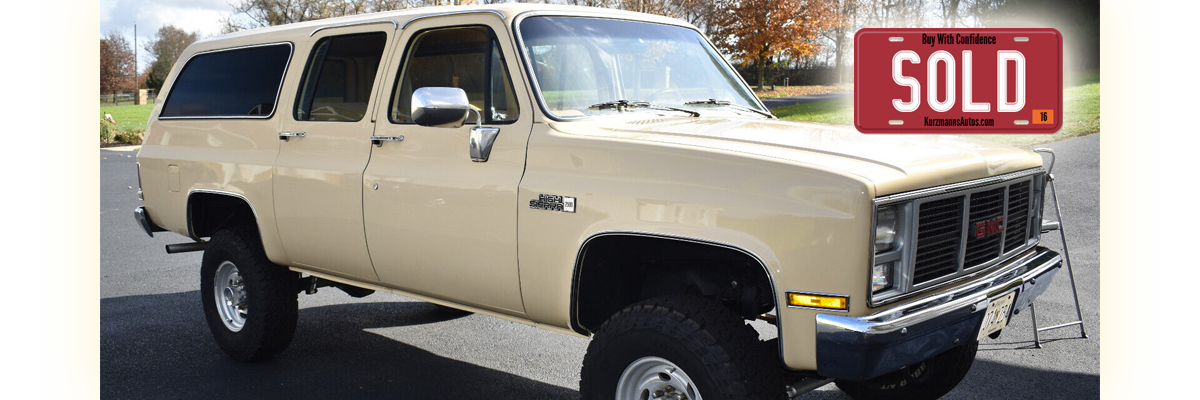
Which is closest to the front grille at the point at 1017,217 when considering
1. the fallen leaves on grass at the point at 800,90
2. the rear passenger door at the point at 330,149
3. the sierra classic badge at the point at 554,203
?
the sierra classic badge at the point at 554,203

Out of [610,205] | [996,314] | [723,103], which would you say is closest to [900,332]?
[996,314]

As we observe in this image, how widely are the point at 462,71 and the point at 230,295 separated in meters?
2.48

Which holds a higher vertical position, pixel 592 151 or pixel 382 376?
pixel 592 151

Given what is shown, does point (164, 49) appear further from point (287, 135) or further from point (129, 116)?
point (287, 135)

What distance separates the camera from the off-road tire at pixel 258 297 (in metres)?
5.46

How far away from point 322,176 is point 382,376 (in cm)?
127

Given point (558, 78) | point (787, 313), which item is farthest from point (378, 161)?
point (787, 313)

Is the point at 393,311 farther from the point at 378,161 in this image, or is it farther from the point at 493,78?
the point at 493,78

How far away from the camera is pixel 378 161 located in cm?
460

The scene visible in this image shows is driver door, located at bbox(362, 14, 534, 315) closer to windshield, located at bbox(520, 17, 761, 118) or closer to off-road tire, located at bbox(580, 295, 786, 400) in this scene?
windshield, located at bbox(520, 17, 761, 118)

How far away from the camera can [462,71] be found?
445cm

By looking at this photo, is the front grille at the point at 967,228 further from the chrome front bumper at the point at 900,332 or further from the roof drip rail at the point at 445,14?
the roof drip rail at the point at 445,14

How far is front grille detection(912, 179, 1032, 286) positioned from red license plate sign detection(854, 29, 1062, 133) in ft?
7.04

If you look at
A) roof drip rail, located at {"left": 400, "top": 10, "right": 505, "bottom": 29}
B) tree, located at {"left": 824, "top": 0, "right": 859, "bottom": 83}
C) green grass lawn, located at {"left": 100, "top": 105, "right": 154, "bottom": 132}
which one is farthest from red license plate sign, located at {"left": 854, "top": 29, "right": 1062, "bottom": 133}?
green grass lawn, located at {"left": 100, "top": 105, "right": 154, "bottom": 132}
